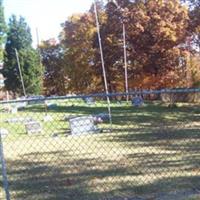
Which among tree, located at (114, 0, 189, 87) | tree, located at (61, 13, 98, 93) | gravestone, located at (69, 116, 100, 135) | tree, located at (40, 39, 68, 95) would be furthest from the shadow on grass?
tree, located at (40, 39, 68, 95)

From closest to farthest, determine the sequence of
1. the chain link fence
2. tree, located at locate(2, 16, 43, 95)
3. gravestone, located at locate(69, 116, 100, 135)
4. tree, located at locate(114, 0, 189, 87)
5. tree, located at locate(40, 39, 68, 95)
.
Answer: the chain link fence < gravestone, located at locate(69, 116, 100, 135) < tree, located at locate(114, 0, 189, 87) < tree, located at locate(2, 16, 43, 95) < tree, located at locate(40, 39, 68, 95)

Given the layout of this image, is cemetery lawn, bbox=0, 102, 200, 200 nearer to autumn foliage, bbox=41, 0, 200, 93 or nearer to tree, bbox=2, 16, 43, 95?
autumn foliage, bbox=41, 0, 200, 93

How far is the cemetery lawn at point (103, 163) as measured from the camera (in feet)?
24.9

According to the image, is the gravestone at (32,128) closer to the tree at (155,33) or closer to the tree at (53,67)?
the tree at (155,33)

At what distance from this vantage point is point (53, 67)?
62250 mm

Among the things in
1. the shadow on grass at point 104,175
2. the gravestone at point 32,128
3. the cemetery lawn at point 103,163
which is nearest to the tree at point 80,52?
the gravestone at point 32,128

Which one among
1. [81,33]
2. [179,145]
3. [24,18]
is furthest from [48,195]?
[24,18]

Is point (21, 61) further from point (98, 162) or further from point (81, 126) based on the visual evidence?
point (98, 162)

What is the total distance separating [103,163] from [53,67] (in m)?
52.9

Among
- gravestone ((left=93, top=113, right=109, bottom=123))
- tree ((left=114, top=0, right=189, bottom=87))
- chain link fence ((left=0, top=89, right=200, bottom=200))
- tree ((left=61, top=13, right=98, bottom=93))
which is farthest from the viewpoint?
tree ((left=61, top=13, right=98, bottom=93))

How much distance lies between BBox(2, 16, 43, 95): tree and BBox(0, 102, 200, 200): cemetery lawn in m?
38.3

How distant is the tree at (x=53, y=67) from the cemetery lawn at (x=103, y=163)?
4283cm

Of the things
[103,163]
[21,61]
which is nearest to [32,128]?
[103,163]

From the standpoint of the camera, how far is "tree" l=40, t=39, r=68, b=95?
59344 mm
